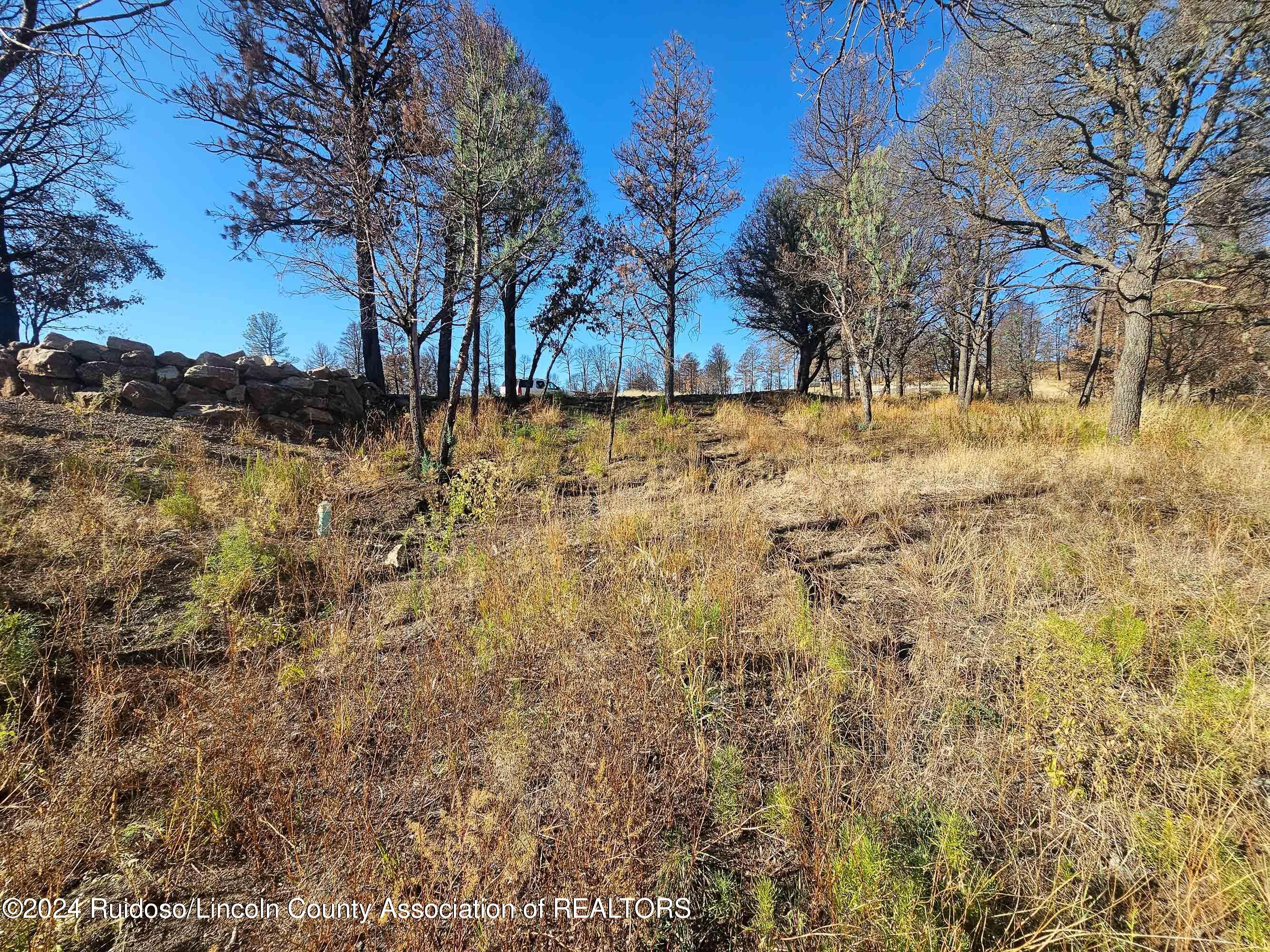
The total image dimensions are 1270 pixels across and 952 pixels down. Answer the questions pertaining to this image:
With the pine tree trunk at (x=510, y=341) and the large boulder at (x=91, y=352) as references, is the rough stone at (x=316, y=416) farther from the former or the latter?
the pine tree trunk at (x=510, y=341)

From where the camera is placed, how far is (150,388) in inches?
260

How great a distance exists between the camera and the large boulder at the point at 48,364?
612 cm

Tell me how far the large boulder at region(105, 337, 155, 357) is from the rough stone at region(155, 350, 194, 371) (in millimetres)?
110

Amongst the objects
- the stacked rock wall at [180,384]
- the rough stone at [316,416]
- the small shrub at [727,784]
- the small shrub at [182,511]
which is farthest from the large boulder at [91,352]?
the small shrub at [727,784]

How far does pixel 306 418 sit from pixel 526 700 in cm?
814

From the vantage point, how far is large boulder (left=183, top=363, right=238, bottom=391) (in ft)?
23.2

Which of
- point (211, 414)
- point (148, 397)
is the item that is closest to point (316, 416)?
point (211, 414)

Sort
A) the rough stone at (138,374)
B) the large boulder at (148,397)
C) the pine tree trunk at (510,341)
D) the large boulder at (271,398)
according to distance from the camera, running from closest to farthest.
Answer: the large boulder at (148,397) < the rough stone at (138,374) < the large boulder at (271,398) < the pine tree trunk at (510,341)

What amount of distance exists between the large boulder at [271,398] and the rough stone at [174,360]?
857 millimetres

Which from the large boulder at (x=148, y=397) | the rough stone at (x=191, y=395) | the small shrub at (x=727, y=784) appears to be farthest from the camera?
the rough stone at (x=191, y=395)

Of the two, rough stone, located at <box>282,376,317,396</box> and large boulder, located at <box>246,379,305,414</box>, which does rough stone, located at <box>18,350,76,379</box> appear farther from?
rough stone, located at <box>282,376,317,396</box>

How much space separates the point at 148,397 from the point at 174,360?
1.07 meters

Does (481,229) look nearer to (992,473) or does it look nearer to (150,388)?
(150,388)

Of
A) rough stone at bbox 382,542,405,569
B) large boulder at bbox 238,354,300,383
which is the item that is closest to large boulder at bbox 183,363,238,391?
large boulder at bbox 238,354,300,383
